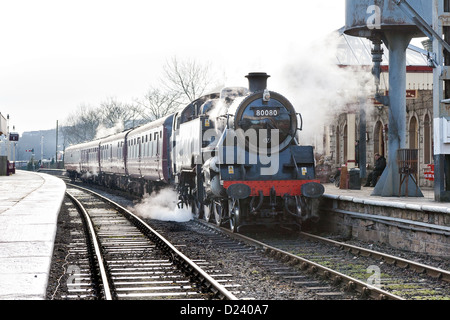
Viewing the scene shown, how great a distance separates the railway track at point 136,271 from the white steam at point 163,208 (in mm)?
3022

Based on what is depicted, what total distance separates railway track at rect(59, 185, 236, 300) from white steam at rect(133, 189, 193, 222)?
3.02m

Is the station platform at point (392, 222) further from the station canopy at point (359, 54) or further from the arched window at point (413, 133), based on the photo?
the station canopy at point (359, 54)

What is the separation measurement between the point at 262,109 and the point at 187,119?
3.90 meters

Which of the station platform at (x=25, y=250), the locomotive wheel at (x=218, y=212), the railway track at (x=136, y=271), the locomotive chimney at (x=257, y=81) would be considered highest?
the locomotive chimney at (x=257, y=81)

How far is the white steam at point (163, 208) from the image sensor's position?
1769 centimetres

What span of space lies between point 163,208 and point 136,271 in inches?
442

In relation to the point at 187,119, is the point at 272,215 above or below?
below

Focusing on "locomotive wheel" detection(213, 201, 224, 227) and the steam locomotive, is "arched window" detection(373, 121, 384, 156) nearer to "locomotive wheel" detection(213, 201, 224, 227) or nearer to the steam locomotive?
the steam locomotive

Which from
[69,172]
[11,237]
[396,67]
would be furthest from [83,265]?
[69,172]

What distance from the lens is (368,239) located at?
12711 mm

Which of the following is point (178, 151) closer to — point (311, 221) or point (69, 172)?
point (311, 221)

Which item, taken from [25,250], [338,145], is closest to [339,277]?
[25,250]

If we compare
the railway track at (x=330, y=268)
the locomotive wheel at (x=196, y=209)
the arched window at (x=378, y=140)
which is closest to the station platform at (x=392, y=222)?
the railway track at (x=330, y=268)
